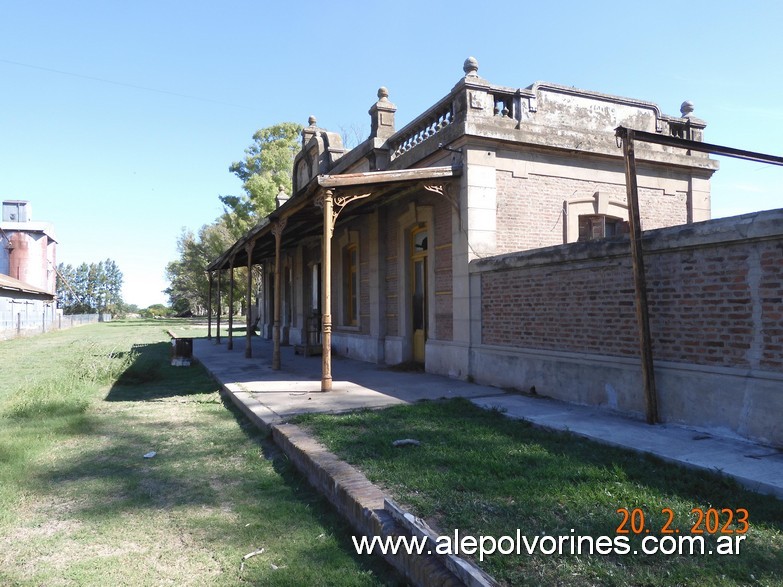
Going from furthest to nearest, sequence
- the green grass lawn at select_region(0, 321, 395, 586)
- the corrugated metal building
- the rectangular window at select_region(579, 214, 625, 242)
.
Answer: the corrugated metal building, the rectangular window at select_region(579, 214, 625, 242), the green grass lawn at select_region(0, 321, 395, 586)

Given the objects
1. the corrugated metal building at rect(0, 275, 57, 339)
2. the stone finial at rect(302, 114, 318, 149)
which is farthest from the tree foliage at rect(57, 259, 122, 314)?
the stone finial at rect(302, 114, 318, 149)

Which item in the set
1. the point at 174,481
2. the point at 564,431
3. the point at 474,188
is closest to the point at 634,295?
the point at 564,431

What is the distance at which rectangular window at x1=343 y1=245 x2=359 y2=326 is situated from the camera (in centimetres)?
1505

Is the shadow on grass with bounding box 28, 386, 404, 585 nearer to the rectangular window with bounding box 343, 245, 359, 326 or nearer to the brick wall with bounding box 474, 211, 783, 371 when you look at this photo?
the brick wall with bounding box 474, 211, 783, 371

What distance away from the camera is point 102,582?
3.00 metres

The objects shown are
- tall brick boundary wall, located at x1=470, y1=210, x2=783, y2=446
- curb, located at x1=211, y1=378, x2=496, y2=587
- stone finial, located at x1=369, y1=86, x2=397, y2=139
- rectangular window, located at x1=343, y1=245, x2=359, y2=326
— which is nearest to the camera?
curb, located at x1=211, y1=378, x2=496, y2=587

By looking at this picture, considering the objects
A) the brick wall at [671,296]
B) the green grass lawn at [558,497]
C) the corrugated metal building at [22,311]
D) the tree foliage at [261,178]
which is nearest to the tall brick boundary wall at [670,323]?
the brick wall at [671,296]

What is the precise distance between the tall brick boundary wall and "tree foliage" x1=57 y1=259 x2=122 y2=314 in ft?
342

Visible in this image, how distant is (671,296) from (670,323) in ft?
0.96

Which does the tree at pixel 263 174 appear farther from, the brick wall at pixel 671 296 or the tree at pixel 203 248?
the brick wall at pixel 671 296

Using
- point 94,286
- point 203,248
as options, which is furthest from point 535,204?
point 94,286

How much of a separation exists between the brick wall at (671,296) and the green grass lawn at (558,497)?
1.63 metres

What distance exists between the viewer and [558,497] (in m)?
3.53

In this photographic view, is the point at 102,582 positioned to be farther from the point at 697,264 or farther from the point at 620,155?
the point at 620,155
